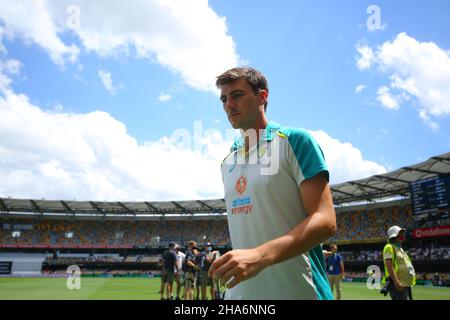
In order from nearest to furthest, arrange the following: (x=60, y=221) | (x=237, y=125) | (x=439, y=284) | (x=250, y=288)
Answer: (x=250, y=288) → (x=237, y=125) → (x=439, y=284) → (x=60, y=221)

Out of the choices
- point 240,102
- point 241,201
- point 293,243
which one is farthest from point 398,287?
point 293,243

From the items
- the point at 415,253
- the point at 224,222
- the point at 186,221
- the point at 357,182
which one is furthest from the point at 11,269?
the point at 415,253

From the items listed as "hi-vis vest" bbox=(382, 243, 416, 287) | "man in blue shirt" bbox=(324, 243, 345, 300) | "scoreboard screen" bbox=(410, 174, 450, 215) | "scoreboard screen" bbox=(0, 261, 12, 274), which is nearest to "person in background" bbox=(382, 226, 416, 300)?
"hi-vis vest" bbox=(382, 243, 416, 287)

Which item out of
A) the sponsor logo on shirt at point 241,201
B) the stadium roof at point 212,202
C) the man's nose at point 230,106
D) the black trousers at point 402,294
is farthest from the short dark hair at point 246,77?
the stadium roof at point 212,202

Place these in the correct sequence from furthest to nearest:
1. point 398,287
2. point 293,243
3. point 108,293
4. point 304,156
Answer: point 108,293 < point 398,287 < point 304,156 < point 293,243

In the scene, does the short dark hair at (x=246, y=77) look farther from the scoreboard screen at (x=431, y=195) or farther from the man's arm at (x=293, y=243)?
the scoreboard screen at (x=431, y=195)

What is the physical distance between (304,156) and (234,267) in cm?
63

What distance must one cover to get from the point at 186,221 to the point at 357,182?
32527mm

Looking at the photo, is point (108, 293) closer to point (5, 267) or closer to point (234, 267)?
point (234, 267)

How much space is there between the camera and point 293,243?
126cm

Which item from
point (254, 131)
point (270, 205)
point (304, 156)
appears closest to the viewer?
point (304, 156)

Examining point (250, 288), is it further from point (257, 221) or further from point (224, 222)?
point (224, 222)

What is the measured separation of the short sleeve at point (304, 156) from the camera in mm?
1471
